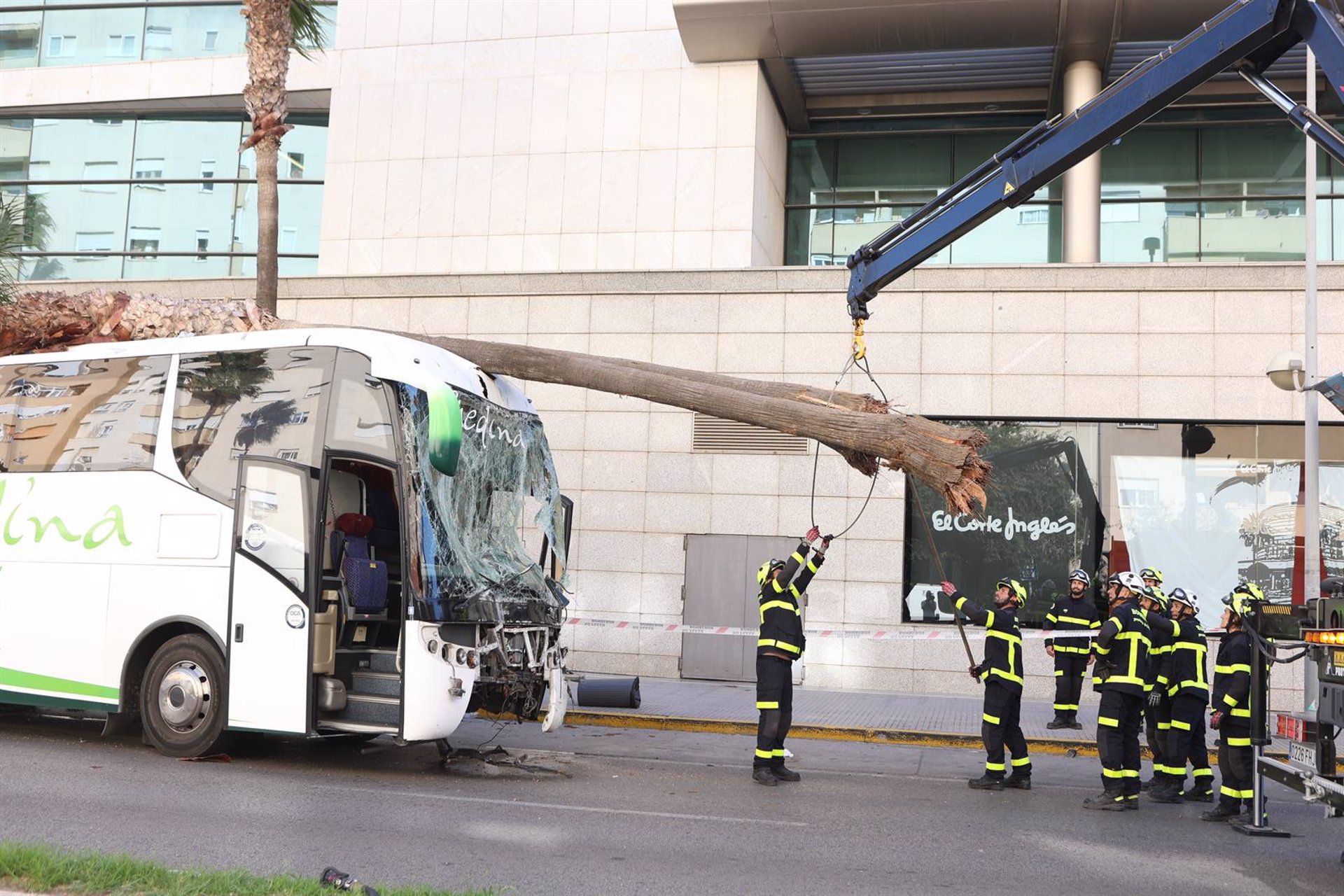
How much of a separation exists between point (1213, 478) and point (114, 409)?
14073 mm

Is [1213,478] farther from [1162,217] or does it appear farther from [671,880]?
[671,880]

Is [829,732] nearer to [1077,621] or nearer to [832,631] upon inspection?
Answer: [1077,621]

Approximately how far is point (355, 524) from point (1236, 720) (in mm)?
7257

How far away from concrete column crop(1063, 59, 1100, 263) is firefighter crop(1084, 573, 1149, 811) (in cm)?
915

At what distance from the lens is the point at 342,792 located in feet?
28.5

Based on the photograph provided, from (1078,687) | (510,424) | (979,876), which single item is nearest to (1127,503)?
(1078,687)

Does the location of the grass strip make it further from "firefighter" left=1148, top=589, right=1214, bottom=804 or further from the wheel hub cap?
"firefighter" left=1148, top=589, right=1214, bottom=804

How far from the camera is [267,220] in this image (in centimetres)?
1521

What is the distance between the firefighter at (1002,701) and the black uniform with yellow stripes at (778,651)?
1412 mm

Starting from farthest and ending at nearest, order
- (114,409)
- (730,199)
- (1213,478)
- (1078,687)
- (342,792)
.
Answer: (730,199) → (1213,478) → (1078,687) → (114,409) → (342,792)

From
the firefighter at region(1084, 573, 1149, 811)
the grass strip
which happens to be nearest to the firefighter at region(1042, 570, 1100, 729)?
the firefighter at region(1084, 573, 1149, 811)

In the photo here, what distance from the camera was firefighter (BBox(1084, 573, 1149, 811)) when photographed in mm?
9523

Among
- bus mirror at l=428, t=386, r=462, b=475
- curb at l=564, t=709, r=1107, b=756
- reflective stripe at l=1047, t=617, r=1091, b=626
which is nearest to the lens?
bus mirror at l=428, t=386, r=462, b=475

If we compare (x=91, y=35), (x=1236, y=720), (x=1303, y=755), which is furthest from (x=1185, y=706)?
(x=91, y=35)
